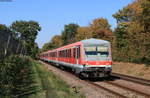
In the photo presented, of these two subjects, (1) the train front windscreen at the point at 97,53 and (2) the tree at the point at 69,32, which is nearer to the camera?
(1) the train front windscreen at the point at 97,53

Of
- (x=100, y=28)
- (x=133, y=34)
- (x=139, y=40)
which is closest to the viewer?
(x=139, y=40)

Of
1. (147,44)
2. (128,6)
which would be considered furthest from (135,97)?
(128,6)

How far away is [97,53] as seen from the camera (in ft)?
59.1

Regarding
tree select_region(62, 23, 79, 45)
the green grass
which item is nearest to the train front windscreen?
the green grass

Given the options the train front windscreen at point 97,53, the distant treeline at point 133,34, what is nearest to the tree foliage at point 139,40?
the distant treeline at point 133,34

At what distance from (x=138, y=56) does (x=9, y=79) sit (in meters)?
20.8

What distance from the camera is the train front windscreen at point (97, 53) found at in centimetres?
1778

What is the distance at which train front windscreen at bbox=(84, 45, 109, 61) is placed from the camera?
17.8 metres

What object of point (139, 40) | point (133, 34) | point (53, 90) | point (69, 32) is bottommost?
point (53, 90)

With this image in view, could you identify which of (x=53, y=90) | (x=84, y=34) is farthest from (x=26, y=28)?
(x=53, y=90)

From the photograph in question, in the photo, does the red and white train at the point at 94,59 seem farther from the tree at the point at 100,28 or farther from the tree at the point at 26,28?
the tree at the point at 26,28

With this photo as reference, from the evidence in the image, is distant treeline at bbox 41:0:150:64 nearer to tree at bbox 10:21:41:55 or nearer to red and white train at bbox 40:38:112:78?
red and white train at bbox 40:38:112:78

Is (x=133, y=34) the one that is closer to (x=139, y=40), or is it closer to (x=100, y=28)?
(x=139, y=40)

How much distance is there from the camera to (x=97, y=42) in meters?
18.4
